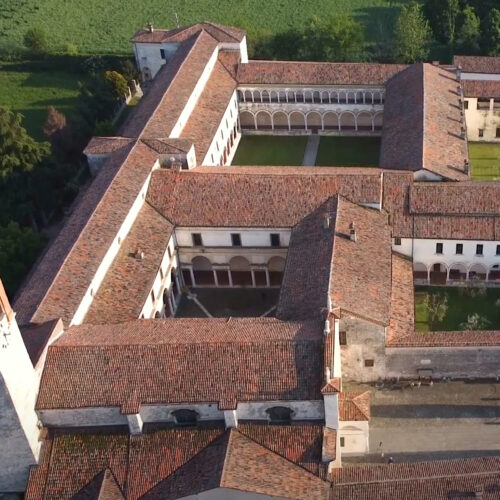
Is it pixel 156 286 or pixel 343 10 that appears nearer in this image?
pixel 156 286

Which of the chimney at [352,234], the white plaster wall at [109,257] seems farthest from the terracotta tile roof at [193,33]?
the chimney at [352,234]

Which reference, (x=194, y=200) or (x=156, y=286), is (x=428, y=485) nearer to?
(x=156, y=286)

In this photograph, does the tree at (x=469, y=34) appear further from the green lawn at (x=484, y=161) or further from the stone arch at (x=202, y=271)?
the stone arch at (x=202, y=271)

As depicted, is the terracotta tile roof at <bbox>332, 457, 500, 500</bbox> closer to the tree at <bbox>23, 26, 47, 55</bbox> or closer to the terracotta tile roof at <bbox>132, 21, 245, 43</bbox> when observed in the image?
the terracotta tile roof at <bbox>132, 21, 245, 43</bbox>

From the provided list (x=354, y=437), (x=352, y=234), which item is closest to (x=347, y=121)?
(x=352, y=234)

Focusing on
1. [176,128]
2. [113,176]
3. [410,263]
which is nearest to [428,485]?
[410,263]

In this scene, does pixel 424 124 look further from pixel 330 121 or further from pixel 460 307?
pixel 460 307
